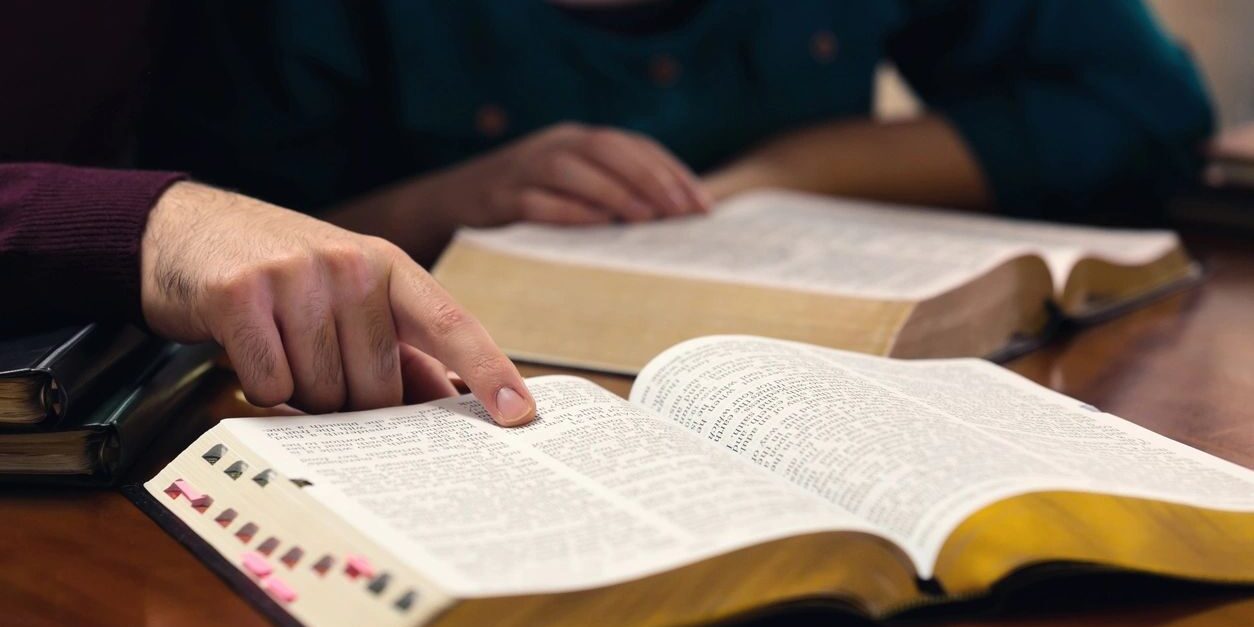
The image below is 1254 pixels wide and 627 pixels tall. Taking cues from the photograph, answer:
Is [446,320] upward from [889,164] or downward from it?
upward

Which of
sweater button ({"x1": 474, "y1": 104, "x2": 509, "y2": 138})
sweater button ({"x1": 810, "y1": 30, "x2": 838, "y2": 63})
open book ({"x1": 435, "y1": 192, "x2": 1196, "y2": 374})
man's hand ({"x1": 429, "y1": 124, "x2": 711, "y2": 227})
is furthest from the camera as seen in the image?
sweater button ({"x1": 810, "y1": 30, "x2": 838, "y2": 63})

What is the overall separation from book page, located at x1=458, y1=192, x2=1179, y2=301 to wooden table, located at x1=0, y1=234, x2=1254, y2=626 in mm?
89

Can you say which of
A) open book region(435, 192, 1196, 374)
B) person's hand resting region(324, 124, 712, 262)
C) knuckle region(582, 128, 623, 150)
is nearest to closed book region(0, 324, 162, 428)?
open book region(435, 192, 1196, 374)

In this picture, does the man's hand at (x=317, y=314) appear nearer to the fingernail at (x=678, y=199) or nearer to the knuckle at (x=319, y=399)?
the knuckle at (x=319, y=399)

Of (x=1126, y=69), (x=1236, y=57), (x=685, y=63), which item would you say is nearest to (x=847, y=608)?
(x=685, y=63)

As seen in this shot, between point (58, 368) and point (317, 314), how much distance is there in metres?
0.11

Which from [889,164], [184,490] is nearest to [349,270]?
[184,490]

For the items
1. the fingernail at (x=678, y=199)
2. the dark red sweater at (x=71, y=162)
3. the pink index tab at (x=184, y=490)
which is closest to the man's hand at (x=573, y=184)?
the fingernail at (x=678, y=199)

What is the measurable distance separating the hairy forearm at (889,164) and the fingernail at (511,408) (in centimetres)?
75

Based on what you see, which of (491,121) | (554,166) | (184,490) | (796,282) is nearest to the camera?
(184,490)

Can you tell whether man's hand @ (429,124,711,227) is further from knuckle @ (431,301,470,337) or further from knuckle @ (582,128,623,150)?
knuckle @ (431,301,470,337)

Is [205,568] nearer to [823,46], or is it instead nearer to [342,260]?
[342,260]

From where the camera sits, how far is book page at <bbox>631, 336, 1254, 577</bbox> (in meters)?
0.46

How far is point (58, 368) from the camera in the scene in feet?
1.73
